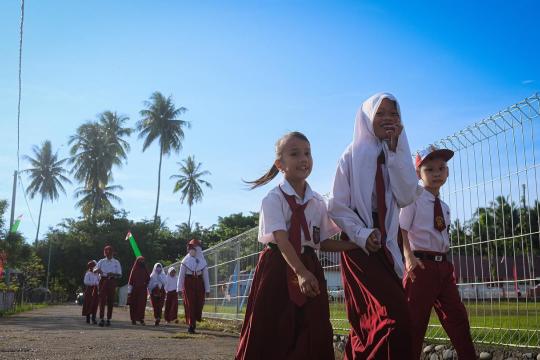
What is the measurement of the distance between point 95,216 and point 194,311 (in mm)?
47249

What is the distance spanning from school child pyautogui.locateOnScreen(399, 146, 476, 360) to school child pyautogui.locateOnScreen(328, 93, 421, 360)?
2.88ft

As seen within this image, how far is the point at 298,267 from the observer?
11.1 ft

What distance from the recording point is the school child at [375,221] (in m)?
3.11

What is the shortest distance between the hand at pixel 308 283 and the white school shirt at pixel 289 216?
13.5 inches

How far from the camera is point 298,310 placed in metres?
3.48

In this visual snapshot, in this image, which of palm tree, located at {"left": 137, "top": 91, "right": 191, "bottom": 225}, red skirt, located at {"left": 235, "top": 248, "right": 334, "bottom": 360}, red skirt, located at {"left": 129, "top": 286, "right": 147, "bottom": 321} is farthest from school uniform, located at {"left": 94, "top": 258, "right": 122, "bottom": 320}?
palm tree, located at {"left": 137, "top": 91, "right": 191, "bottom": 225}

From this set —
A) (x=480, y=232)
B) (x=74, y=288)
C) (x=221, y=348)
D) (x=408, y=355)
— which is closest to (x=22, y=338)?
(x=221, y=348)

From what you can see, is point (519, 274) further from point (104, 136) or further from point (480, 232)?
point (104, 136)

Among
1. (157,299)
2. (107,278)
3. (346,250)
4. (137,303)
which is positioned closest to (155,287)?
(157,299)

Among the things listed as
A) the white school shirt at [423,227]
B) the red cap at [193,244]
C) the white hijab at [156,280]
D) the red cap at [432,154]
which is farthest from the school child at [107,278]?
the white school shirt at [423,227]

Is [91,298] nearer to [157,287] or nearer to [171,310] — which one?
[171,310]

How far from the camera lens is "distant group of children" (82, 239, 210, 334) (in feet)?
42.1

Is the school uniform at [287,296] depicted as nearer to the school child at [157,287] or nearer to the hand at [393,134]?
the hand at [393,134]

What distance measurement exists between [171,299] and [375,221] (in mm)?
15751
